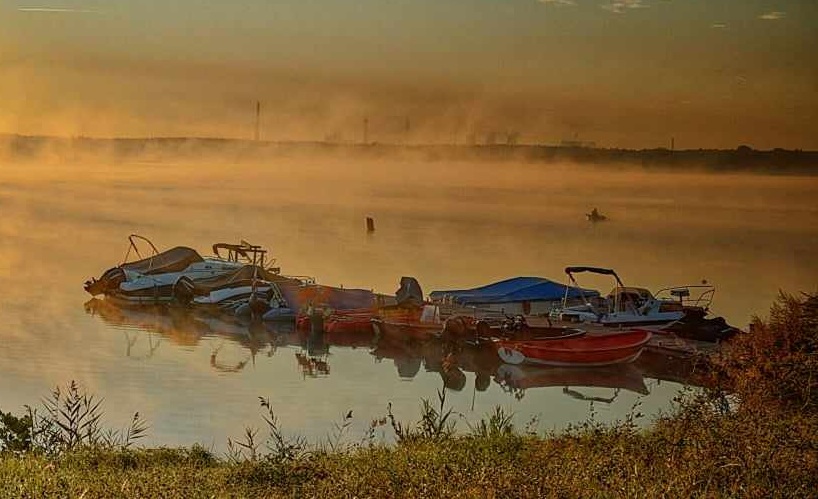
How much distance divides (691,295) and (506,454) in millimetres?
1917

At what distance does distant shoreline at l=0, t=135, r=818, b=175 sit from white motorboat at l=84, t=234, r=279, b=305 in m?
0.56

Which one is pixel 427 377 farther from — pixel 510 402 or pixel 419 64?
pixel 419 64

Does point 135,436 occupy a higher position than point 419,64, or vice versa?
point 419,64

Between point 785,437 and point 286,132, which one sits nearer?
point 785,437

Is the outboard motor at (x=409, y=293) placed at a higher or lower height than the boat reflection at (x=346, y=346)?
higher

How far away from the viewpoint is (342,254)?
794 centimetres

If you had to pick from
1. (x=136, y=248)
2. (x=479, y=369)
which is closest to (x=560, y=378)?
(x=479, y=369)

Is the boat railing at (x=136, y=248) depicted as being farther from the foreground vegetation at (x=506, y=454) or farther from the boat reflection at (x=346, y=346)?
the foreground vegetation at (x=506, y=454)

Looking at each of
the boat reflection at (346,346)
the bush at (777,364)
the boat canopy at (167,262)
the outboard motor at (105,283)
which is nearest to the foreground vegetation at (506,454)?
the bush at (777,364)

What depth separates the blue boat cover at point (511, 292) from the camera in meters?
7.89

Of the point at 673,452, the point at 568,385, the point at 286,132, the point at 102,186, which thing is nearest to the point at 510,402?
the point at 568,385

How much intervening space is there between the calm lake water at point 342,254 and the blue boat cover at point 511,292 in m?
0.06

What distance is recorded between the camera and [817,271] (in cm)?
816

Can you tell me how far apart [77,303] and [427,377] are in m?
2.03
